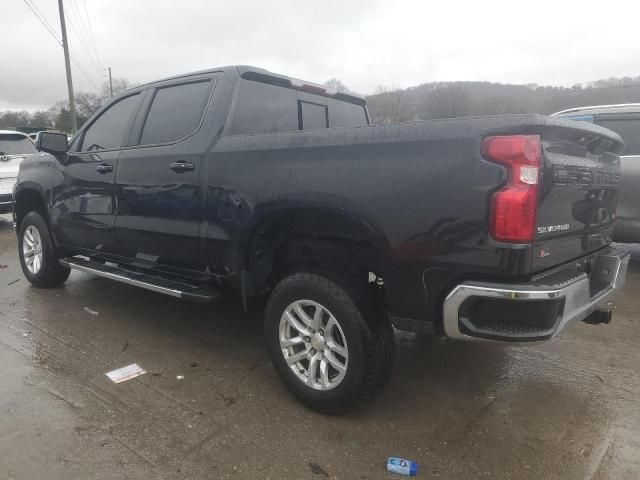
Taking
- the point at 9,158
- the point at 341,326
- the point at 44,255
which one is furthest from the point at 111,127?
the point at 9,158

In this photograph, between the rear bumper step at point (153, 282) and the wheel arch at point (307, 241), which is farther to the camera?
the rear bumper step at point (153, 282)

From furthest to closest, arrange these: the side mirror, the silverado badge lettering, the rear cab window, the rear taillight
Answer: the side mirror → the rear cab window → the silverado badge lettering → the rear taillight

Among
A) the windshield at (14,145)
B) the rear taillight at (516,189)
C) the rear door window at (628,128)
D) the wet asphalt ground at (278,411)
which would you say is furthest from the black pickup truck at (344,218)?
the windshield at (14,145)

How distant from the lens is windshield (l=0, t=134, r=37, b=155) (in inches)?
404

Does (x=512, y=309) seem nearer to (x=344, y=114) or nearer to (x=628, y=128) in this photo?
(x=344, y=114)

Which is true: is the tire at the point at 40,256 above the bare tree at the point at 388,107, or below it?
below

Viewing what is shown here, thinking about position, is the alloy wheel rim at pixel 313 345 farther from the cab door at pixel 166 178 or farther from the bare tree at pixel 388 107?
the bare tree at pixel 388 107

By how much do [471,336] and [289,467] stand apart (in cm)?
107

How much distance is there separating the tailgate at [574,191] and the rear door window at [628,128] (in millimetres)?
3161

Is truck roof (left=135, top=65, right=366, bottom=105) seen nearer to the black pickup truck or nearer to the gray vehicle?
the black pickup truck

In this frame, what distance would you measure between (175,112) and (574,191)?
2.79m

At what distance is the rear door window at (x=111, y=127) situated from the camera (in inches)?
164

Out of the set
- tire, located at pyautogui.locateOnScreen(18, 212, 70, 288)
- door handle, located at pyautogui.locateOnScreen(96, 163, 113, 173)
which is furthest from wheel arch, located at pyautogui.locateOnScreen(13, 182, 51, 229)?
door handle, located at pyautogui.locateOnScreen(96, 163, 113, 173)

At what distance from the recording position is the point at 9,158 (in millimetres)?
10148
